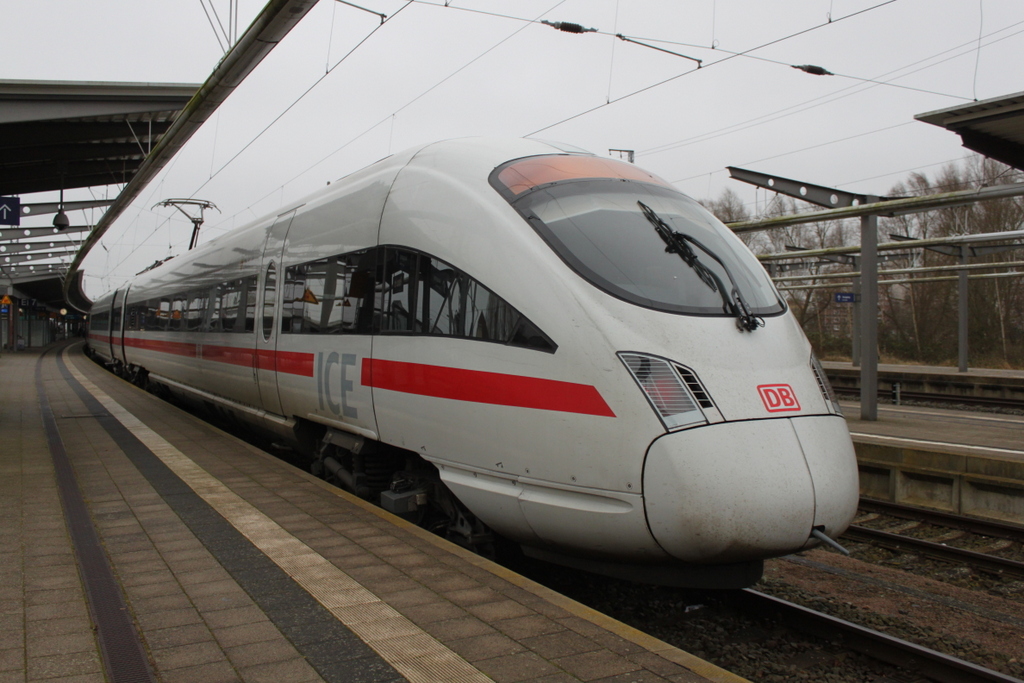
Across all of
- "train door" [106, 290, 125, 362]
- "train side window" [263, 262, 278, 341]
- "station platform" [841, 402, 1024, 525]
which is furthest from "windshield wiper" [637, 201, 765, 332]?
"train door" [106, 290, 125, 362]

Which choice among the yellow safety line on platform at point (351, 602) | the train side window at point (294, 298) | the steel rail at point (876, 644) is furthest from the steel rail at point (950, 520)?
the train side window at point (294, 298)

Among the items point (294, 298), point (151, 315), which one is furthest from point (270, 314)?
point (151, 315)

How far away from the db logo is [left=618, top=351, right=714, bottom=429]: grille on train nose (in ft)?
1.14

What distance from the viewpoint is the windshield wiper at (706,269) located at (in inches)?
175

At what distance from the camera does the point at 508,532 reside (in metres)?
4.62

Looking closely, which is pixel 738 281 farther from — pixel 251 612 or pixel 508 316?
pixel 251 612

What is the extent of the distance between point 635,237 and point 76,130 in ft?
39.1

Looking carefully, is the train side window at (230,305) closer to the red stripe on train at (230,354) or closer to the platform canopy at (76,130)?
the red stripe on train at (230,354)

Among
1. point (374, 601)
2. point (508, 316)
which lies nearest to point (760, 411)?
point (508, 316)

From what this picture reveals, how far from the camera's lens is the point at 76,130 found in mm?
12906

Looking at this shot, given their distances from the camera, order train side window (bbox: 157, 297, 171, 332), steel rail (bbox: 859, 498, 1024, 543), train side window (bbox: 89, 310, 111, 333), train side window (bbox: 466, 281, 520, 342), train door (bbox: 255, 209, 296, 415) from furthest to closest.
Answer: train side window (bbox: 89, 310, 111, 333) < train side window (bbox: 157, 297, 171, 332) < train door (bbox: 255, 209, 296, 415) < steel rail (bbox: 859, 498, 1024, 543) < train side window (bbox: 466, 281, 520, 342)

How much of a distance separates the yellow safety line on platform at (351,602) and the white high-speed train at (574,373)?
0.94 m

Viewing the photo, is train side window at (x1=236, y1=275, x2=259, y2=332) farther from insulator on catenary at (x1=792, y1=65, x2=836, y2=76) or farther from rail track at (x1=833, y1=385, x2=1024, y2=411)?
rail track at (x1=833, y1=385, x2=1024, y2=411)

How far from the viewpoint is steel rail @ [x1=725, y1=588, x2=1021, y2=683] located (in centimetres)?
389
